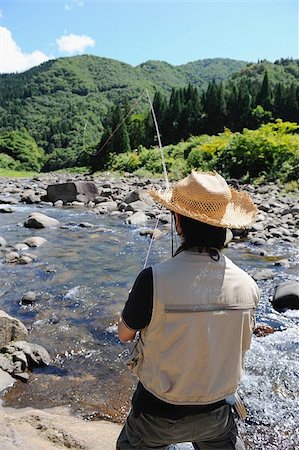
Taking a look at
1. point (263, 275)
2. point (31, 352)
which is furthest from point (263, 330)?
point (31, 352)

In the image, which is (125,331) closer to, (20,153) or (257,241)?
(257,241)

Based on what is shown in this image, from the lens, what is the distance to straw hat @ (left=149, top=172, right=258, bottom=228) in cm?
201

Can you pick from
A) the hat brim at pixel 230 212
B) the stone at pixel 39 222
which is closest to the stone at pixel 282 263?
the stone at pixel 39 222

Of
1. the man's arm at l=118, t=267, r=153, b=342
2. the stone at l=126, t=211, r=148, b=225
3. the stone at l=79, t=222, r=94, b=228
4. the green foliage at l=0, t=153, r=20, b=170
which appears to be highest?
the man's arm at l=118, t=267, r=153, b=342

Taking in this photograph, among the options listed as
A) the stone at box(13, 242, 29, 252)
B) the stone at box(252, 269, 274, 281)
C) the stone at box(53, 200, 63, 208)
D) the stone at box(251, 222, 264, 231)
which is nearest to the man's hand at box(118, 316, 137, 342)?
the stone at box(252, 269, 274, 281)

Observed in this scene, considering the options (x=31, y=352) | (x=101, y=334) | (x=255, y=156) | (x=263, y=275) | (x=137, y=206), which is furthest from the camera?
(x=255, y=156)

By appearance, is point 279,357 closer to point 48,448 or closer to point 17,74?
point 48,448

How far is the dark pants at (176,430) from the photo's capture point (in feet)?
6.70

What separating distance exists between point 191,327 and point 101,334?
4.08 meters

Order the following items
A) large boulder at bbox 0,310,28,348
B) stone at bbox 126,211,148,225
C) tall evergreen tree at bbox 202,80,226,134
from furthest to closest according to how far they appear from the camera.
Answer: tall evergreen tree at bbox 202,80,226,134 < stone at bbox 126,211,148,225 < large boulder at bbox 0,310,28,348

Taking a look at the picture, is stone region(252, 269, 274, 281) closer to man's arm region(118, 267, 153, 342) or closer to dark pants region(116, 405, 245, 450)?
dark pants region(116, 405, 245, 450)

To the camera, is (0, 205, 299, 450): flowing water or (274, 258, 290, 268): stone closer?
(0, 205, 299, 450): flowing water

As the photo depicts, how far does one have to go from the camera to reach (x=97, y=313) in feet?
21.5

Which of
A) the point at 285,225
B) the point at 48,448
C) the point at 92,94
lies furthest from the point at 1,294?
the point at 92,94
